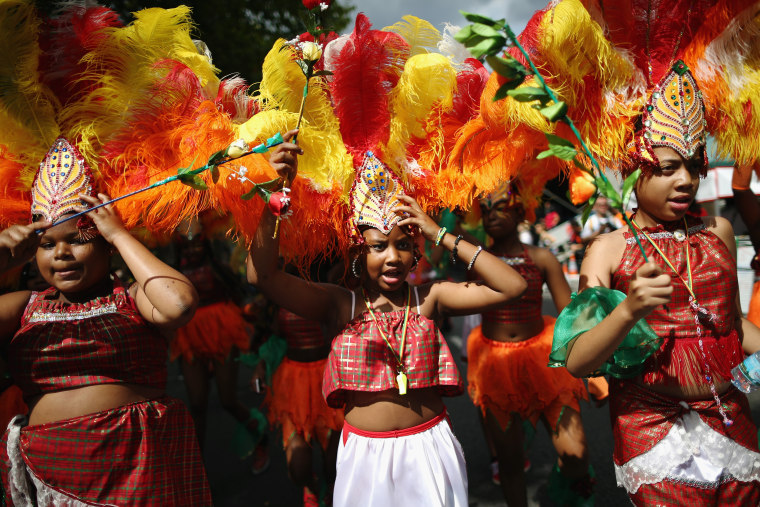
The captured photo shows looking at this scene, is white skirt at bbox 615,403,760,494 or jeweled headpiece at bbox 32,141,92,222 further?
Answer: jeweled headpiece at bbox 32,141,92,222

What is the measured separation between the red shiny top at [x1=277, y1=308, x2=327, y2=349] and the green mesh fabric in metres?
1.92

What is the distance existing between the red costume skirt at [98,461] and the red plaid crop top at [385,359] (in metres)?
0.74

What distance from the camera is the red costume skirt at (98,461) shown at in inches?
80.7

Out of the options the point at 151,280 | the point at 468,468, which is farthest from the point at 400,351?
the point at 468,468

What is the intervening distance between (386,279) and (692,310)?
1218mm

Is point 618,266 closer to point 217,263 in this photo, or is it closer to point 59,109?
point 59,109

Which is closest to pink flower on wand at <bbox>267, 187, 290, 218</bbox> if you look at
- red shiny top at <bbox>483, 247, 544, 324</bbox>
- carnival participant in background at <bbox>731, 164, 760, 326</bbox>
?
red shiny top at <bbox>483, 247, 544, 324</bbox>

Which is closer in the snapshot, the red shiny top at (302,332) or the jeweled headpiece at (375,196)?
the jeweled headpiece at (375,196)

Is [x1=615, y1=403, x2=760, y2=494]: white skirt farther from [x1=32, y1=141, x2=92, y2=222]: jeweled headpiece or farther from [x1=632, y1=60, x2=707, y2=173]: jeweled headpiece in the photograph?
[x1=32, y1=141, x2=92, y2=222]: jeweled headpiece

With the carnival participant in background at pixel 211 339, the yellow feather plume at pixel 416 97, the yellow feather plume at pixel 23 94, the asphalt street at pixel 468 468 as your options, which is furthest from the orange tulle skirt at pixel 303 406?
the yellow feather plume at pixel 23 94

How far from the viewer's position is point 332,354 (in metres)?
2.33

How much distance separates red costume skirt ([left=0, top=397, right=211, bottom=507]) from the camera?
6.73 feet

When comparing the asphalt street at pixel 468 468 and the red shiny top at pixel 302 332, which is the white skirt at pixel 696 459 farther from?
the red shiny top at pixel 302 332

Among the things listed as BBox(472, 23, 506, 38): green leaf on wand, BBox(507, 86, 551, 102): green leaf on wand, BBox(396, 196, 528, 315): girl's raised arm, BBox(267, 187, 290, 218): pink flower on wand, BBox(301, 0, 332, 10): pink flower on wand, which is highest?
BBox(301, 0, 332, 10): pink flower on wand
